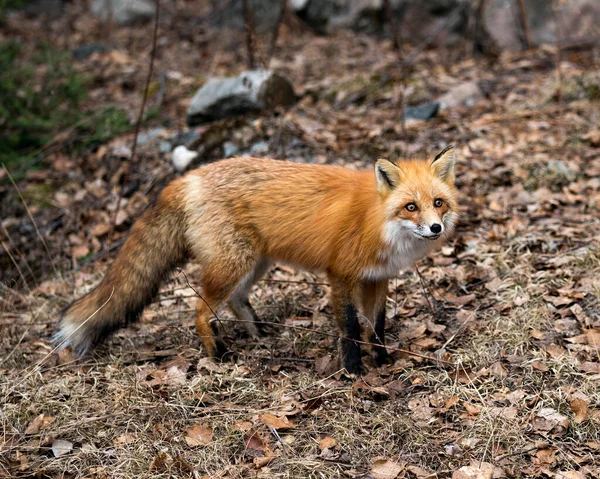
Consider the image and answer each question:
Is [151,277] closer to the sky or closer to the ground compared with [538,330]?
closer to the sky

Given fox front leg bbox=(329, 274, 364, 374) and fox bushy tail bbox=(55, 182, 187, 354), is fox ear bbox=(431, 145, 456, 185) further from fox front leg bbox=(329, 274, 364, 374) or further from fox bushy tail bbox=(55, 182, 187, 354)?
fox bushy tail bbox=(55, 182, 187, 354)

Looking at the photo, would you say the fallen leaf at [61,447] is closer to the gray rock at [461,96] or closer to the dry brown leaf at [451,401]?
the dry brown leaf at [451,401]

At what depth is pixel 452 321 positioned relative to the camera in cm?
493

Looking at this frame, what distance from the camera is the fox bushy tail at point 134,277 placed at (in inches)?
181

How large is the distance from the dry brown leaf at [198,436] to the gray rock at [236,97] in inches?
198

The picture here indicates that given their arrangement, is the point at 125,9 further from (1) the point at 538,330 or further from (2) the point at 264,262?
(1) the point at 538,330

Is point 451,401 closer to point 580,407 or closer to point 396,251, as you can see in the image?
point 580,407

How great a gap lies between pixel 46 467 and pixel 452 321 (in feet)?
9.80

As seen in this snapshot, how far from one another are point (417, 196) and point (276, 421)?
162 cm

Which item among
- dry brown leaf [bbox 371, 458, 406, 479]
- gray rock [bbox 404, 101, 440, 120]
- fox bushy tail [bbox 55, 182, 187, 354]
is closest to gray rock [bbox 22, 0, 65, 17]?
gray rock [bbox 404, 101, 440, 120]

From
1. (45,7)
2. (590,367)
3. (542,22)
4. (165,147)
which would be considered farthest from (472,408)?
(45,7)

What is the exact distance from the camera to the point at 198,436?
12.7ft

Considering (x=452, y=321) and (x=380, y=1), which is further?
(x=380, y=1)

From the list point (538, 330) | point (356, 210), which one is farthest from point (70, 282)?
point (538, 330)
